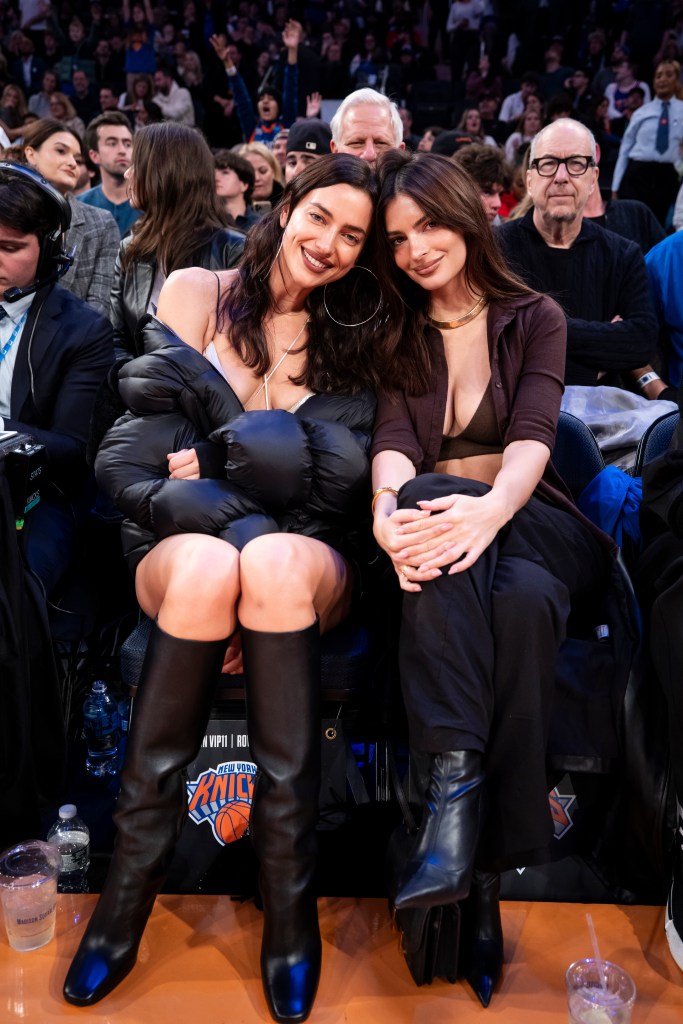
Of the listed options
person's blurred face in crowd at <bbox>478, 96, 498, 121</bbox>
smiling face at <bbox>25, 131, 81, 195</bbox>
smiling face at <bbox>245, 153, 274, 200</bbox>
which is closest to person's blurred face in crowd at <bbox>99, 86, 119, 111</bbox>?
person's blurred face in crowd at <bbox>478, 96, 498, 121</bbox>

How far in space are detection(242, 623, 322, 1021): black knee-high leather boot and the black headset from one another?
52.5 inches

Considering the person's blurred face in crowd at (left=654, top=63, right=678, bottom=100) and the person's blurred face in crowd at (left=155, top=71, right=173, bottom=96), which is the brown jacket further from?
the person's blurred face in crowd at (left=155, top=71, right=173, bottom=96)

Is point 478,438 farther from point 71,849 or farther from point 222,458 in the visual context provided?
point 71,849

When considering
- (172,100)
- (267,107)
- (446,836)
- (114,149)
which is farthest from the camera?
(172,100)

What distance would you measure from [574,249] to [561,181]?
232 mm

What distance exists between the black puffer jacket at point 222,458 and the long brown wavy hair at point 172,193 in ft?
3.26

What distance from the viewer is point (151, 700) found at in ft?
5.88

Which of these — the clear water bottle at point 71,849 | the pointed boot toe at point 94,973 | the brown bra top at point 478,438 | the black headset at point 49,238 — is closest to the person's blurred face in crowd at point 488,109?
the black headset at point 49,238

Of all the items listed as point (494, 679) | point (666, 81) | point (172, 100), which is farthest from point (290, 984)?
point (172, 100)

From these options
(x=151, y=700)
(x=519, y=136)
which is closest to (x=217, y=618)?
(x=151, y=700)

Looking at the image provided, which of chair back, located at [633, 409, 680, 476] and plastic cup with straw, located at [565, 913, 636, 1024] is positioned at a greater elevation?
chair back, located at [633, 409, 680, 476]

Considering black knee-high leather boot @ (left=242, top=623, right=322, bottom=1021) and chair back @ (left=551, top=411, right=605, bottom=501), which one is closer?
black knee-high leather boot @ (left=242, top=623, right=322, bottom=1021)

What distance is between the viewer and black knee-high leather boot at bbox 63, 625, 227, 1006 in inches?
69.5

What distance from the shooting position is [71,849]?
2.12 metres
